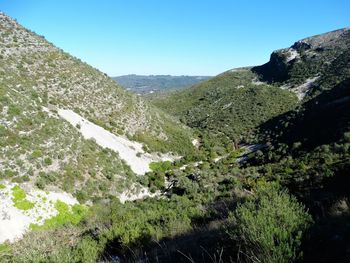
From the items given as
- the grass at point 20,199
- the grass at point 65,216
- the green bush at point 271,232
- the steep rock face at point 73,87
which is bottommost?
the grass at point 65,216

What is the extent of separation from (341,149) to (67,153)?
23.4 m

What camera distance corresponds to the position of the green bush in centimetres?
443

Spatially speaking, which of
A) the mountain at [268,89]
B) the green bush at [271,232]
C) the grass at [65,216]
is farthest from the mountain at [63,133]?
the mountain at [268,89]

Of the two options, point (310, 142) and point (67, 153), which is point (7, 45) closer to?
point (67, 153)

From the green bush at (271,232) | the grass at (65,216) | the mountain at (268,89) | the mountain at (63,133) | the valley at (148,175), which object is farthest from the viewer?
the mountain at (268,89)

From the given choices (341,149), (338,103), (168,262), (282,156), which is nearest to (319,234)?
(168,262)

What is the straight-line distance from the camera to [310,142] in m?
35.4

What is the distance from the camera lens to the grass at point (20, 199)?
19.6m

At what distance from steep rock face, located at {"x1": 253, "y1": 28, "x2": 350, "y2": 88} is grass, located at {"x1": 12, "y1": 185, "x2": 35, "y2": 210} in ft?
249

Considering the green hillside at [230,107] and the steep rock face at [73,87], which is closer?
the steep rock face at [73,87]

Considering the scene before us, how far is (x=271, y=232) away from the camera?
15.8 feet

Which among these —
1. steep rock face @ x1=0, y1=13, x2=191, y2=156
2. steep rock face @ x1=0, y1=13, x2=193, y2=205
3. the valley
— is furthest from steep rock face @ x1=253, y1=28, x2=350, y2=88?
steep rock face @ x1=0, y1=13, x2=193, y2=205

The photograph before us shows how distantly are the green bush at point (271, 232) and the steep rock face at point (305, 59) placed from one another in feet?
274

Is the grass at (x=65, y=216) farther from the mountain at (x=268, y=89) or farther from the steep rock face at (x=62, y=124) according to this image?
the mountain at (x=268, y=89)
